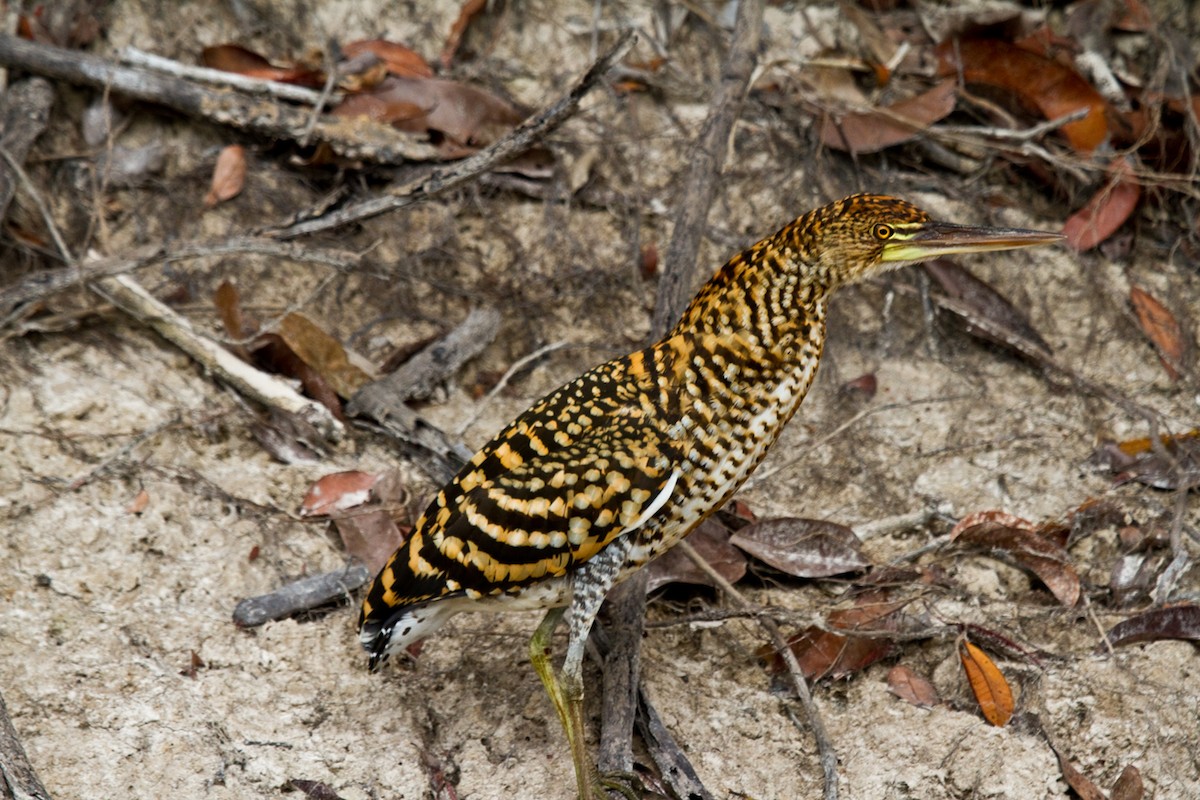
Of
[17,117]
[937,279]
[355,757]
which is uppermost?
[17,117]

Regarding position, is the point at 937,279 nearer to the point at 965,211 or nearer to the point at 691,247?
the point at 965,211

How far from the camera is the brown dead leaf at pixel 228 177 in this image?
5918 mm

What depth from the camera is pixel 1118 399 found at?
5.39 metres

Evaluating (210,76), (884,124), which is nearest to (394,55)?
(210,76)

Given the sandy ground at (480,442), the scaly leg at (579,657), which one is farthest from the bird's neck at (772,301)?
the sandy ground at (480,442)

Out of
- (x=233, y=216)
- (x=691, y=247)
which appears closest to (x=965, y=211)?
(x=691, y=247)

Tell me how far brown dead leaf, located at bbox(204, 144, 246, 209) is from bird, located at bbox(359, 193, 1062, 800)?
2.48 metres

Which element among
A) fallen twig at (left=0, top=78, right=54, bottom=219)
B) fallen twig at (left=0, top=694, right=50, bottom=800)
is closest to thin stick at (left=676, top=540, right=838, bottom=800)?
fallen twig at (left=0, top=694, right=50, bottom=800)

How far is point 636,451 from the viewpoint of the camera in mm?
3787

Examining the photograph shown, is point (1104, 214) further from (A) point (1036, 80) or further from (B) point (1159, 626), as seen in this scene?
(B) point (1159, 626)

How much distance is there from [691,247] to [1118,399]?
1875 mm

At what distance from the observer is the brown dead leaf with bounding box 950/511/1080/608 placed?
469 cm

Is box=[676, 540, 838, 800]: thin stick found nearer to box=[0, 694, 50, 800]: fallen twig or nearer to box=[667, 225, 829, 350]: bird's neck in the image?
box=[667, 225, 829, 350]: bird's neck

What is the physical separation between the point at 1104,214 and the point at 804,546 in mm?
2239
